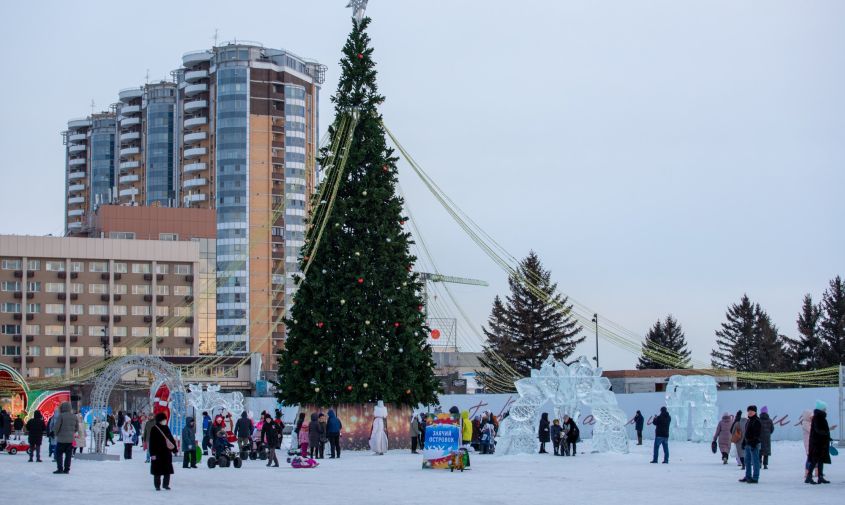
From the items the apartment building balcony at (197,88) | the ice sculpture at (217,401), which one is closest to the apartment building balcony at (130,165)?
the apartment building balcony at (197,88)

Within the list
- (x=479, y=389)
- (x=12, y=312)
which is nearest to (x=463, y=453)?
(x=479, y=389)

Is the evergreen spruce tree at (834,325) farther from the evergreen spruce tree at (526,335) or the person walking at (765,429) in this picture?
the person walking at (765,429)

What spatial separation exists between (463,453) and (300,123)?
438 ft

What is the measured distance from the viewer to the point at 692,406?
4678cm

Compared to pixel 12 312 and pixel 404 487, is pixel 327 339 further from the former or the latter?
pixel 12 312

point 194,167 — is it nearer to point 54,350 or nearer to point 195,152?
point 195,152

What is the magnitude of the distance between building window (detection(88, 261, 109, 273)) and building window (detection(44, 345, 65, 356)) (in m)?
8.99

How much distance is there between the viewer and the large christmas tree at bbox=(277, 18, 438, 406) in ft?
125

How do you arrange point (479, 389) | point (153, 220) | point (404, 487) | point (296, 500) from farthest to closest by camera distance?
point (153, 220) → point (479, 389) → point (404, 487) → point (296, 500)

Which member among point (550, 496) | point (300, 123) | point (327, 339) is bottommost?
point (550, 496)

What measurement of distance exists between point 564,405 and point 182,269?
95127 millimetres

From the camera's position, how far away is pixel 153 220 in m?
139

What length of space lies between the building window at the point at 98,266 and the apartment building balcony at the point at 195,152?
34986 mm

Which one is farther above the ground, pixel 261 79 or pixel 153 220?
pixel 261 79
